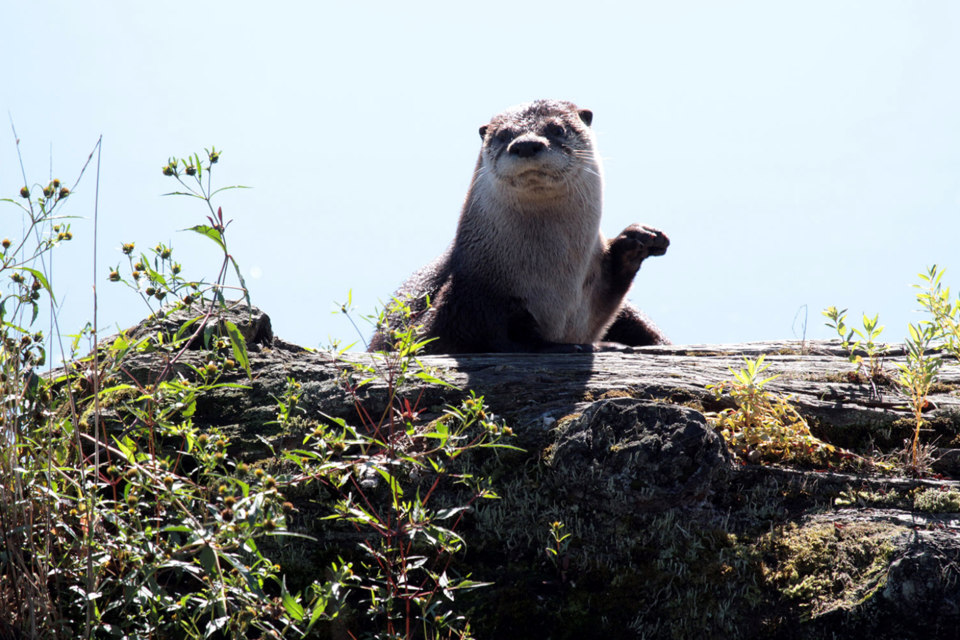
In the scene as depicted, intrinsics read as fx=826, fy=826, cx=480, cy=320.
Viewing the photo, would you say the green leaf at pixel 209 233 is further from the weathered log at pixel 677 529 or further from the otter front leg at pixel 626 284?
the otter front leg at pixel 626 284

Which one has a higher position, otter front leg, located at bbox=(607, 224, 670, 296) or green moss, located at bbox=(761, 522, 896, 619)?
otter front leg, located at bbox=(607, 224, 670, 296)

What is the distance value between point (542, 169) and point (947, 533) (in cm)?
322

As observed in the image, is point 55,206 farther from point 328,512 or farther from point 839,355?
point 839,355

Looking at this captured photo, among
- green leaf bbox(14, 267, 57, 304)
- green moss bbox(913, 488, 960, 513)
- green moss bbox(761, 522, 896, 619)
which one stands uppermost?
green leaf bbox(14, 267, 57, 304)

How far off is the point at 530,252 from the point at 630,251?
2.67 feet

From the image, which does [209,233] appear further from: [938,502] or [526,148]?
[526,148]

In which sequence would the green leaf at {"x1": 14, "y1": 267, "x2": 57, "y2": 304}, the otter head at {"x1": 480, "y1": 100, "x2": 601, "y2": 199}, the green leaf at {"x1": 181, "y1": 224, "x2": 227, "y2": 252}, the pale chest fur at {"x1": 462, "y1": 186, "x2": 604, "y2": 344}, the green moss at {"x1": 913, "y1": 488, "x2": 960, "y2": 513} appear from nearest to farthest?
the green leaf at {"x1": 181, "y1": 224, "x2": 227, "y2": 252} → the green leaf at {"x1": 14, "y1": 267, "x2": 57, "y2": 304} → the green moss at {"x1": 913, "y1": 488, "x2": 960, "y2": 513} → the otter head at {"x1": 480, "y1": 100, "x2": 601, "y2": 199} → the pale chest fur at {"x1": 462, "y1": 186, "x2": 604, "y2": 344}

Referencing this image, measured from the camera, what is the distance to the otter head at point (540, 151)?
5.07 metres

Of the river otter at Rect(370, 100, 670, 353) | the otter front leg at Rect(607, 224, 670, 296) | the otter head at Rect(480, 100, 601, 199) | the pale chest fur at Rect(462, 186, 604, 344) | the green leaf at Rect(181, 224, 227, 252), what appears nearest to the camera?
the green leaf at Rect(181, 224, 227, 252)

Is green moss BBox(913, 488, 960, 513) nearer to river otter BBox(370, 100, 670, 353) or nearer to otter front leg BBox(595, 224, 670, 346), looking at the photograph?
river otter BBox(370, 100, 670, 353)

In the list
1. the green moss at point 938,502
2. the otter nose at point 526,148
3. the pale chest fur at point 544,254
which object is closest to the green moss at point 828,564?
the green moss at point 938,502

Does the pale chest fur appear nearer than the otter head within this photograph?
No

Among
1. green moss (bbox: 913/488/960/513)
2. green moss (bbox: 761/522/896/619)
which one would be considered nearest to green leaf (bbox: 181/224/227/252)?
green moss (bbox: 761/522/896/619)

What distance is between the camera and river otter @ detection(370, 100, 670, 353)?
4961mm
